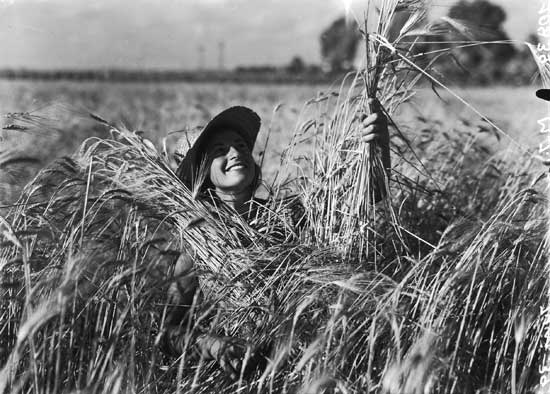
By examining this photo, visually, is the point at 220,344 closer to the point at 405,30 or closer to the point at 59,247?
the point at 59,247

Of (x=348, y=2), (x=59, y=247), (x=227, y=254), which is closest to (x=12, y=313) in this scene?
(x=59, y=247)

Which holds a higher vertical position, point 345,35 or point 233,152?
point 345,35

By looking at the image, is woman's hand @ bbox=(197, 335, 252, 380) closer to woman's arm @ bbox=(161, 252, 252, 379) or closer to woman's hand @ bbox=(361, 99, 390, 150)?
woman's arm @ bbox=(161, 252, 252, 379)

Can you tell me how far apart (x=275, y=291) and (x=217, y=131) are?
824mm

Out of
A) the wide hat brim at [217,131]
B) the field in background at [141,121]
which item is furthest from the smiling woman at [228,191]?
the field in background at [141,121]

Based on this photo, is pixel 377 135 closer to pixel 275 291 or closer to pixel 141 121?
pixel 275 291

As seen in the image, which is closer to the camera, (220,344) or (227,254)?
(220,344)

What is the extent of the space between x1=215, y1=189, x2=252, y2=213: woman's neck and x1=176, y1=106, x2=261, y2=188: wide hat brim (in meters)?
0.12

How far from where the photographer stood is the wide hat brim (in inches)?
98.6

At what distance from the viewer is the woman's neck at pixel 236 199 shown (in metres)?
2.50

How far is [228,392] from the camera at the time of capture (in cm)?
207

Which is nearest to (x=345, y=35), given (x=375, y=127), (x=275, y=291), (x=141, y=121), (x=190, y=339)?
(x=375, y=127)

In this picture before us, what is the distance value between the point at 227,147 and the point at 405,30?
2.67 ft

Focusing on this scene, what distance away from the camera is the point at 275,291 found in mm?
2080
